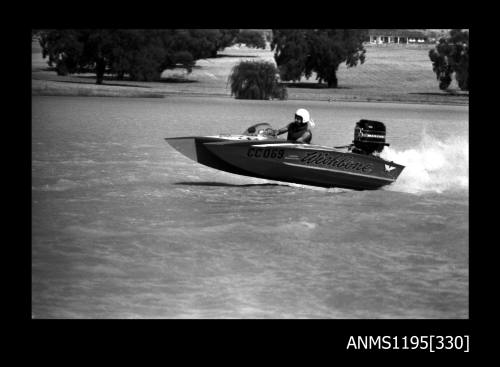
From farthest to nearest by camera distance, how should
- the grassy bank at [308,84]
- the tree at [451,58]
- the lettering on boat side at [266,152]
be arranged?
1. the tree at [451,58]
2. the grassy bank at [308,84]
3. the lettering on boat side at [266,152]

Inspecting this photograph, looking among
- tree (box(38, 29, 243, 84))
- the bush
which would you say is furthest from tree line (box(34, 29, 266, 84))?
the bush

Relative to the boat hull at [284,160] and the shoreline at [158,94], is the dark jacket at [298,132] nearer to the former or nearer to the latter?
the boat hull at [284,160]

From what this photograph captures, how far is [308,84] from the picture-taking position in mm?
80188

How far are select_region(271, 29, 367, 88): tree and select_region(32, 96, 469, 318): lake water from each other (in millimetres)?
53469

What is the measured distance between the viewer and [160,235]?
47.5 ft

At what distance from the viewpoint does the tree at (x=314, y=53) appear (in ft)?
260

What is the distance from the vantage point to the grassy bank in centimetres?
6962

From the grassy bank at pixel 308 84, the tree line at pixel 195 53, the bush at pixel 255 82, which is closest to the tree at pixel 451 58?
the tree line at pixel 195 53

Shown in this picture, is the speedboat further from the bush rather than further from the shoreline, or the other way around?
the bush

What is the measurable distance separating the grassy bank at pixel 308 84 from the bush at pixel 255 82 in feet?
5.24

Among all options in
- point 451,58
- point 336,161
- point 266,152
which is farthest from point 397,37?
point 266,152
